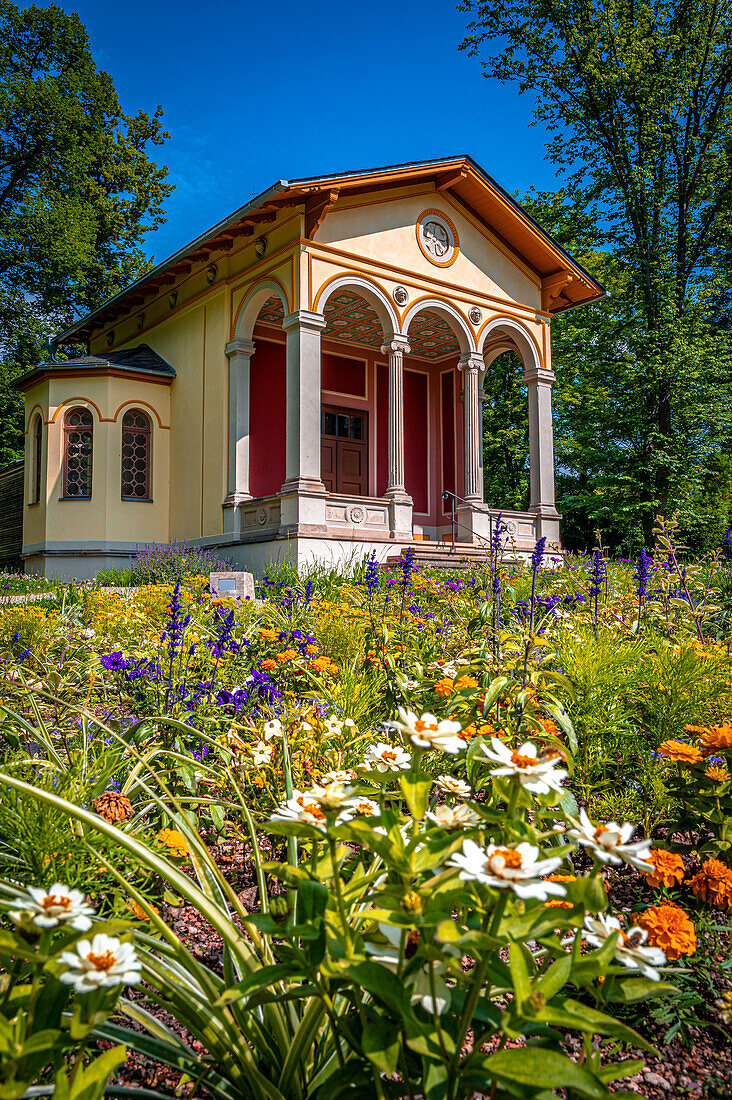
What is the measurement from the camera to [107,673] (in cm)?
399

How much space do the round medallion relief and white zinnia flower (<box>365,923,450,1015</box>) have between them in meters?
13.6

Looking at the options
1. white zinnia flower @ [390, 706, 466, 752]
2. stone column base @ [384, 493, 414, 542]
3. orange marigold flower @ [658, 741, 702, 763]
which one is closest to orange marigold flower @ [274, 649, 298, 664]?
orange marigold flower @ [658, 741, 702, 763]

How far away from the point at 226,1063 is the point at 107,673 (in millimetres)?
2986

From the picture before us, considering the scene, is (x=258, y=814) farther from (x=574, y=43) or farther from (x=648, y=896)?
(x=574, y=43)

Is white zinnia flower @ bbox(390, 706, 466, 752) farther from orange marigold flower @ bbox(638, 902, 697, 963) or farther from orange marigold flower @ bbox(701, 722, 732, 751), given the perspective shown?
orange marigold flower @ bbox(701, 722, 732, 751)

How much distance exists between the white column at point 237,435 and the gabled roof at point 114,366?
8.22 feet

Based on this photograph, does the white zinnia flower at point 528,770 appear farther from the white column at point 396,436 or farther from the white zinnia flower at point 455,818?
the white column at point 396,436

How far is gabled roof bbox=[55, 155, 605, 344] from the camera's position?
11.3 metres

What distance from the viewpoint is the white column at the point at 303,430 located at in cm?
1123

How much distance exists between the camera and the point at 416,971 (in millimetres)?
1072

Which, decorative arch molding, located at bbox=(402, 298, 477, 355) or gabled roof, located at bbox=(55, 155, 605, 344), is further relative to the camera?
decorative arch molding, located at bbox=(402, 298, 477, 355)

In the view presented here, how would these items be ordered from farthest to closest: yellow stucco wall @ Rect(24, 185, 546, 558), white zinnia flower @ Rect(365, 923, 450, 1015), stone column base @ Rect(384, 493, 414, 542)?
1. yellow stucco wall @ Rect(24, 185, 546, 558)
2. stone column base @ Rect(384, 493, 414, 542)
3. white zinnia flower @ Rect(365, 923, 450, 1015)

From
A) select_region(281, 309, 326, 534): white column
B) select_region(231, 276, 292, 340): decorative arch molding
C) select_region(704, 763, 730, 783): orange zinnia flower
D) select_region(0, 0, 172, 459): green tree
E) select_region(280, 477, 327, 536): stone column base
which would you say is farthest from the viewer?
select_region(0, 0, 172, 459): green tree

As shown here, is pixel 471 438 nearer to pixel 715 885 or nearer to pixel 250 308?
pixel 250 308
